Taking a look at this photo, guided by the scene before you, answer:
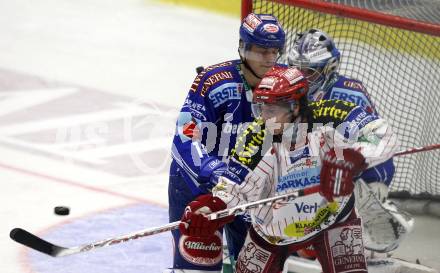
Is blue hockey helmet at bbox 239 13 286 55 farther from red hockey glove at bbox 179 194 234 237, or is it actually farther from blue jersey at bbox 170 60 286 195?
red hockey glove at bbox 179 194 234 237

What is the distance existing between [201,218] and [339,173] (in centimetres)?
63

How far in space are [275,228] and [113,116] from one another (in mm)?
4339

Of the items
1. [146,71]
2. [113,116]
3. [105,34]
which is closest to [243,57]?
[113,116]

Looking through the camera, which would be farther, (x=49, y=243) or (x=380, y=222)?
(x=380, y=222)

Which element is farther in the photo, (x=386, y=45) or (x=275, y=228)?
(x=386, y=45)

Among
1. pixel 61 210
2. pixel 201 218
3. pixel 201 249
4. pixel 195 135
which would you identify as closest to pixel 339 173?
pixel 201 218

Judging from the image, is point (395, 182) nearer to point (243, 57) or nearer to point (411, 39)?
point (411, 39)

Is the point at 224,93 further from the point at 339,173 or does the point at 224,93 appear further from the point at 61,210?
the point at 61,210

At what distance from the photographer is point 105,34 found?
11070 mm

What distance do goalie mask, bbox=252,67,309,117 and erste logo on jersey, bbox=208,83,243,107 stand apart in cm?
71

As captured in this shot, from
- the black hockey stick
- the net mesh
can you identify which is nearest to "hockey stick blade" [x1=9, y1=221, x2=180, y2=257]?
the black hockey stick

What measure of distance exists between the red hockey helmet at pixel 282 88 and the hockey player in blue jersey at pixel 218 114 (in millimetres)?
681

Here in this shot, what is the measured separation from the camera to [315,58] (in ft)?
18.9

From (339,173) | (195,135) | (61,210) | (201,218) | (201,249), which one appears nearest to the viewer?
(339,173)
